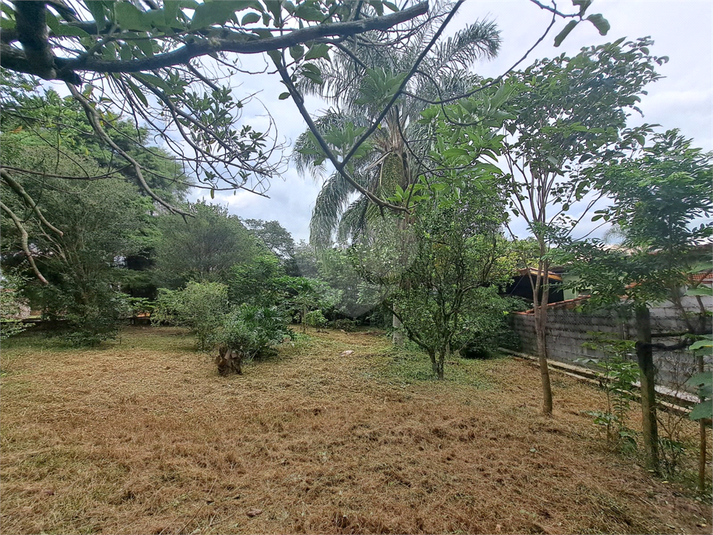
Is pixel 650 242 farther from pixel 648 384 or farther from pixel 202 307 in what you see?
pixel 202 307

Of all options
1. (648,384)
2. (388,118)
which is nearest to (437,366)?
(648,384)

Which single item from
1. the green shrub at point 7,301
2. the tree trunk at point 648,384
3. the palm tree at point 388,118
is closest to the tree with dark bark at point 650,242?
the tree trunk at point 648,384

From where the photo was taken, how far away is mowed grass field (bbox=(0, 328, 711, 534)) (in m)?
1.19

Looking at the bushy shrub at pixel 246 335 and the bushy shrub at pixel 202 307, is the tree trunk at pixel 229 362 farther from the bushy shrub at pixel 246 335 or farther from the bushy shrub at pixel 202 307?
the bushy shrub at pixel 202 307

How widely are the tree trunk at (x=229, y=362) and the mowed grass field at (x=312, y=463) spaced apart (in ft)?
1.51

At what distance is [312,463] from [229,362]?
2497 millimetres

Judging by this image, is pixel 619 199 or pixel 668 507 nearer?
pixel 668 507

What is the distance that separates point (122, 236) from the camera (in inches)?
261

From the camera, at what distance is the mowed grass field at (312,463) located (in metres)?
1.19

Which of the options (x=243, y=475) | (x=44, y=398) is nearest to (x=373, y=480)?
(x=243, y=475)

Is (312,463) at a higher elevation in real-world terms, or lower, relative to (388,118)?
lower

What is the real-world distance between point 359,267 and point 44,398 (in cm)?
322

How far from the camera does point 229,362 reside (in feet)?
12.2

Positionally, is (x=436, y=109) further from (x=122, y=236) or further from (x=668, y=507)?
(x=122, y=236)
